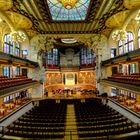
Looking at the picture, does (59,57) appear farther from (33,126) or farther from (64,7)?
(33,126)

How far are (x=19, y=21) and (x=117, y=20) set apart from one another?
11.1 m

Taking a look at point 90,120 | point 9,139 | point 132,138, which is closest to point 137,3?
point 90,120

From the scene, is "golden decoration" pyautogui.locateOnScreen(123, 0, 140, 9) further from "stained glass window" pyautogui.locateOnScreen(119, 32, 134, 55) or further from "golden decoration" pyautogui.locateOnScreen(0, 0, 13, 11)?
"golden decoration" pyautogui.locateOnScreen(0, 0, 13, 11)

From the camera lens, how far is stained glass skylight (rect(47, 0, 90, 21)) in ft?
56.6

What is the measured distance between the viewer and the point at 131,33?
22719 millimetres

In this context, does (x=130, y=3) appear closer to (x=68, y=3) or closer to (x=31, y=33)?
(x=68, y=3)

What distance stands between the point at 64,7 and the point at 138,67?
10.7 meters

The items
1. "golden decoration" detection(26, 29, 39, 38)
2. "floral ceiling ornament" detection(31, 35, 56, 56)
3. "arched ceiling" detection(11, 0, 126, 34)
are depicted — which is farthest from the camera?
"floral ceiling ornament" detection(31, 35, 56, 56)

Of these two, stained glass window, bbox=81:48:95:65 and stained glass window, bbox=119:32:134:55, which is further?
stained glass window, bbox=81:48:95:65

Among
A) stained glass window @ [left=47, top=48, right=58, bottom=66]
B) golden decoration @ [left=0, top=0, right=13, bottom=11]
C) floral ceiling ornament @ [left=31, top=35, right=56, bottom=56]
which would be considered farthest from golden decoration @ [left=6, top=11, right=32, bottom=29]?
stained glass window @ [left=47, top=48, right=58, bottom=66]

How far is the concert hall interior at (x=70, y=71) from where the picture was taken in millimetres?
10859

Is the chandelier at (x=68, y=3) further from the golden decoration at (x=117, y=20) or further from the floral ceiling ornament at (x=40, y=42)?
the floral ceiling ornament at (x=40, y=42)

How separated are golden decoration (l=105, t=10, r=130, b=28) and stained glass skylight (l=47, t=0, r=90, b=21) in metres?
3.16

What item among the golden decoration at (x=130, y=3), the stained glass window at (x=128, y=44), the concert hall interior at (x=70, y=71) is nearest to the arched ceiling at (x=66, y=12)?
the concert hall interior at (x=70, y=71)
